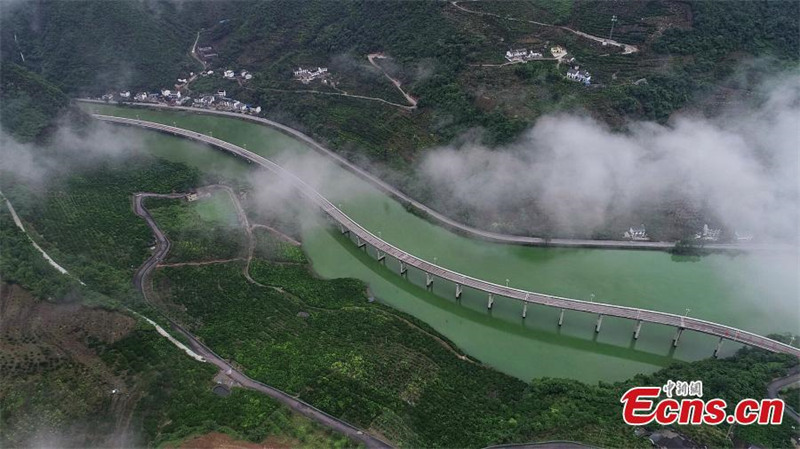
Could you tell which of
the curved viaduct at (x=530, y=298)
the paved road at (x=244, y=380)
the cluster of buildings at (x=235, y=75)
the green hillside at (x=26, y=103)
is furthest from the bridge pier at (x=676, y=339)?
the green hillside at (x=26, y=103)

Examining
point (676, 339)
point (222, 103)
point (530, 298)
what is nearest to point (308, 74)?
point (222, 103)

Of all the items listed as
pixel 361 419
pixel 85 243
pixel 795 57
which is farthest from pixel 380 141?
pixel 795 57

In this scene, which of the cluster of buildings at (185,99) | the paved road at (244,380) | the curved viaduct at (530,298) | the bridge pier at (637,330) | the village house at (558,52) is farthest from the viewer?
the cluster of buildings at (185,99)

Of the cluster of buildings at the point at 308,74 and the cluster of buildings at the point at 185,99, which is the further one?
the cluster of buildings at the point at 185,99

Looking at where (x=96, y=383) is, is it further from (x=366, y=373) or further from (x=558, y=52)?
(x=558, y=52)

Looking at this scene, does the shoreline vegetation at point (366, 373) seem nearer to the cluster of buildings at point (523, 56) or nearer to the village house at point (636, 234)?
the village house at point (636, 234)

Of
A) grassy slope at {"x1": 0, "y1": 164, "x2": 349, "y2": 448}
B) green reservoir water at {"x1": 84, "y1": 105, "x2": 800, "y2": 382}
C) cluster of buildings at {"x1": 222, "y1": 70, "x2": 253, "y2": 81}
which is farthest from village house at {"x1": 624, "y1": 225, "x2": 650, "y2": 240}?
cluster of buildings at {"x1": 222, "y1": 70, "x2": 253, "y2": 81}
